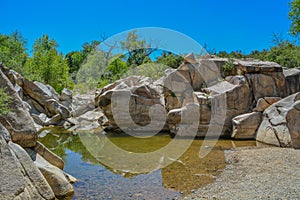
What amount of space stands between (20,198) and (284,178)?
25.7ft

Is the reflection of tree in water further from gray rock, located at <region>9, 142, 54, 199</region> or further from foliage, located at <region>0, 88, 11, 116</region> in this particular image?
foliage, located at <region>0, 88, 11, 116</region>

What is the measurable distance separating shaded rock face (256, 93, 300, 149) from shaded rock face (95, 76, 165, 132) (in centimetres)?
825

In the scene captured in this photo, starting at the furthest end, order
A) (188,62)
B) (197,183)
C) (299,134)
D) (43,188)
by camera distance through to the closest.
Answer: (188,62) < (299,134) < (197,183) < (43,188)

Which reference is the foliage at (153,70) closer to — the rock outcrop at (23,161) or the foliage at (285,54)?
the foliage at (285,54)

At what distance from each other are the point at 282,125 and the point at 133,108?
10.8 meters

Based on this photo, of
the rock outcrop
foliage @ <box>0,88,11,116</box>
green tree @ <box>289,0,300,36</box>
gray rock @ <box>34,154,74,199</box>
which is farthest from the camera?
green tree @ <box>289,0,300,36</box>

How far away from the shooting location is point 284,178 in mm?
8617

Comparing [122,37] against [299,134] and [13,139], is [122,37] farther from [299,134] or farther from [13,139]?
[13,139]

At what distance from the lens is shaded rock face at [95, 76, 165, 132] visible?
68.1ft

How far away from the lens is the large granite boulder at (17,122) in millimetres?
7910

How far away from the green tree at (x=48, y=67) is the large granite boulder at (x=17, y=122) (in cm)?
3078

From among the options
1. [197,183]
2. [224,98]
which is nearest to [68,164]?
[197,183]

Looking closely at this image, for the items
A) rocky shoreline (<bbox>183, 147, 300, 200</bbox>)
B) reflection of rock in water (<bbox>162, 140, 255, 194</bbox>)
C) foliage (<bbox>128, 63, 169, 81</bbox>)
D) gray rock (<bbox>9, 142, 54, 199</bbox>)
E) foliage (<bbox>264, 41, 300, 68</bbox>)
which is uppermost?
foliage (<bbox>128, 63, 169, 81</bbox>)

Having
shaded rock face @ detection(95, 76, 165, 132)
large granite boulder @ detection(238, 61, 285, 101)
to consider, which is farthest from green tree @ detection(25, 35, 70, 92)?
large granite boulder @ detection(238, 61, 285, 101)
